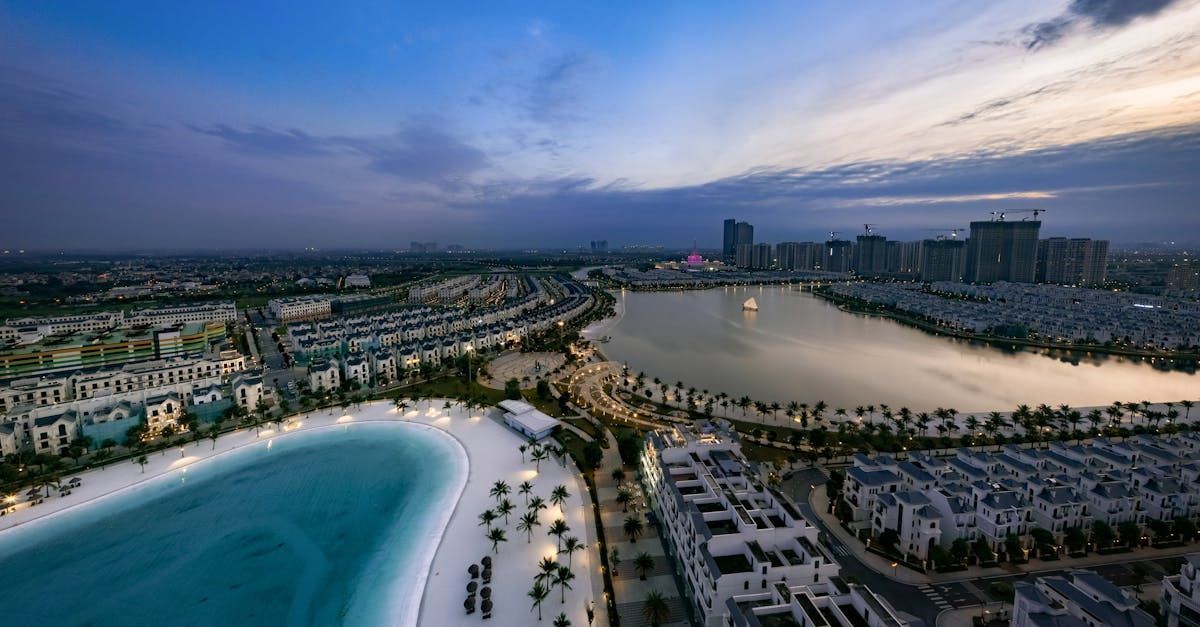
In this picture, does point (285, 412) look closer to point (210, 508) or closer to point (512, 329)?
point (210, 508)

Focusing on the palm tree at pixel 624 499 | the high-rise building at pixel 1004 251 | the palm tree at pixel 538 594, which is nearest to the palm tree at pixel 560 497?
the palm tree at pixel 624 499

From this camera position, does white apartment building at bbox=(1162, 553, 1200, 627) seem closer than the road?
Yes

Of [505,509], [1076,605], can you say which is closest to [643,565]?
[505,509]

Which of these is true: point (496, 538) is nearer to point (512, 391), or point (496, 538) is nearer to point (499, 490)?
point (499, 490)

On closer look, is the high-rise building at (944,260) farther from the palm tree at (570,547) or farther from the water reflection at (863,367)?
the palm tree at (570,547)

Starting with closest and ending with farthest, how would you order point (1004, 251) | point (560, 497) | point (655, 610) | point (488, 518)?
1. point (655, 610)
2. point (488, 518)
3. point (560, 497)
4. point (1004, 251)

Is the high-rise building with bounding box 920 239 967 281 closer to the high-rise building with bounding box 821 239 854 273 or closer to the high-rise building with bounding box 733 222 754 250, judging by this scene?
the high-rise building with bounding box 821 239 854 273

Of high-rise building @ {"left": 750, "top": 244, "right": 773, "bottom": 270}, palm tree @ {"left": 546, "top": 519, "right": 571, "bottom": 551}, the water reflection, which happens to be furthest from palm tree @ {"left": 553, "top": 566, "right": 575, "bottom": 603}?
high-rise building @ {"left": 750, "top": 244, "right": 773, "bottom": 270}

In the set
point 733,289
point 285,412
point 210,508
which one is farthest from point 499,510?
point 733,289
